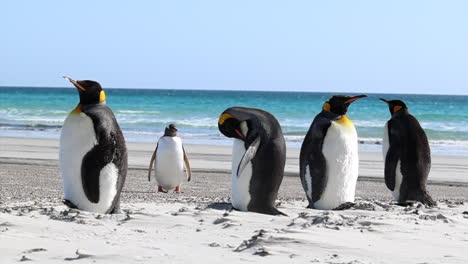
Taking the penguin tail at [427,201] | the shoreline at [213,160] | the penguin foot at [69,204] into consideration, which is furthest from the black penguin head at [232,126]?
the shoreline at [213,160]

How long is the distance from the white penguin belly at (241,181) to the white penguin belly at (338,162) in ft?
2.91

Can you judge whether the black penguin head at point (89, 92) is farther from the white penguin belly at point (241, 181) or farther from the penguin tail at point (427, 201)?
the penguin tail at point (427, 201)

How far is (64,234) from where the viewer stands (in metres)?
5.39

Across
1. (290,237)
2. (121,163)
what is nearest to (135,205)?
(121,163)

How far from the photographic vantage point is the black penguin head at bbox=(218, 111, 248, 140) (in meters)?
7.32

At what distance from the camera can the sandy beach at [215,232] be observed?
482cm

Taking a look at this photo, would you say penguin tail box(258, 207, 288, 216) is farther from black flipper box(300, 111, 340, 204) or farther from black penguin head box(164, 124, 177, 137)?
black penguin head box(164, 124, 177, 137)

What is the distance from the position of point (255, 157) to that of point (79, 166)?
1.59 m

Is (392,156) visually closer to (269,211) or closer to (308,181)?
(308,181)

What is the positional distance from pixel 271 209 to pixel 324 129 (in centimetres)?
103

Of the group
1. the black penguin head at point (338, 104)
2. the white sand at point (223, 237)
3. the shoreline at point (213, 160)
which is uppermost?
the black penguin head at point (338, 104)

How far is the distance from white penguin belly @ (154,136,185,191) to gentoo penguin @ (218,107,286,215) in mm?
3026

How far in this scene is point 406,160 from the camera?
9.01 meters

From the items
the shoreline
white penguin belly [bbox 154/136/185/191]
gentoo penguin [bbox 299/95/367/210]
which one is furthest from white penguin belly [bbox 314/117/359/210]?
the shoreline
